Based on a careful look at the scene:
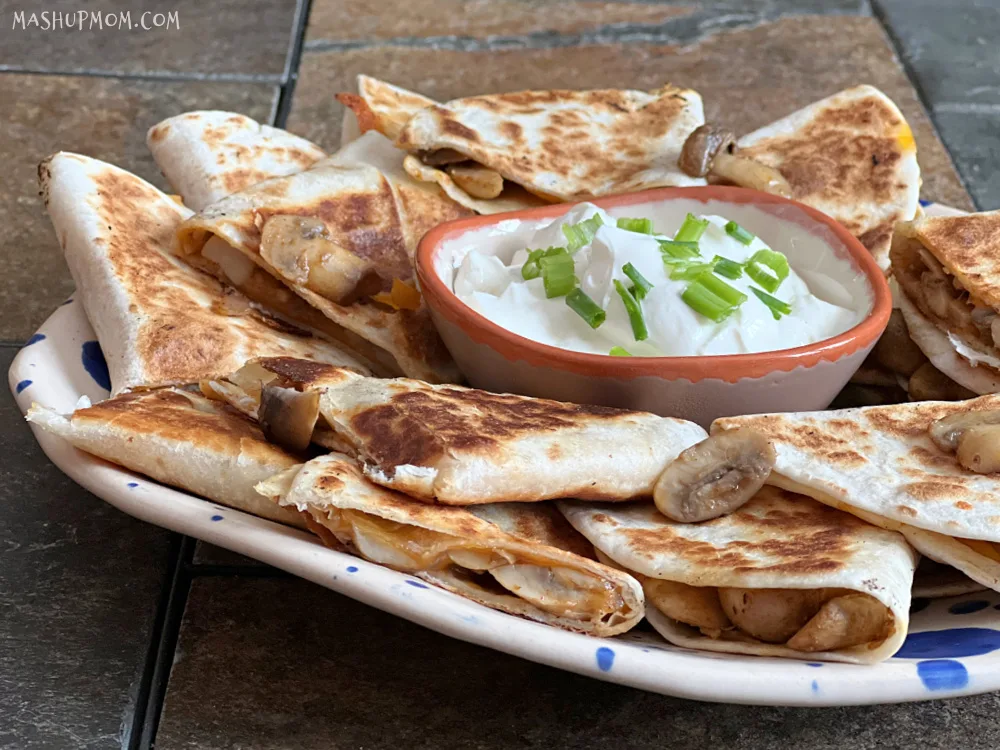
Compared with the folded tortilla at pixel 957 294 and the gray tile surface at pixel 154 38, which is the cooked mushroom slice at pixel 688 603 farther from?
the gray tile surface at pixel 154 38

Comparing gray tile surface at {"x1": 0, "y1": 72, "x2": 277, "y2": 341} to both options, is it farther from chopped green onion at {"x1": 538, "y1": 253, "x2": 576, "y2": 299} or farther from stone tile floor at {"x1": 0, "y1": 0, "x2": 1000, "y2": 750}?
chopped green onion at {"x1": 538, "y1": 253, "x2": 576, "y2": 299}

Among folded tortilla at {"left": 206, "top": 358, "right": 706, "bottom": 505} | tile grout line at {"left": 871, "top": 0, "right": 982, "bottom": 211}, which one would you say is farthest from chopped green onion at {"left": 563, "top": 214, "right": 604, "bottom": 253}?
tile grout line at {"left": 871, "top": 0, "right": 982, "bottom": 211}

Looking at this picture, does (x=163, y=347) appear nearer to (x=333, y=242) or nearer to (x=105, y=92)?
(x=333, y=242)

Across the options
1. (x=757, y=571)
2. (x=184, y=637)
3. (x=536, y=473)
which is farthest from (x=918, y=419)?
(x=184, y=637)

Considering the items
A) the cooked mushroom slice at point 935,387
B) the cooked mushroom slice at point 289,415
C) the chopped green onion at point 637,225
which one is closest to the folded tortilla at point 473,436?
the cooked mushroom slice at point 289,415

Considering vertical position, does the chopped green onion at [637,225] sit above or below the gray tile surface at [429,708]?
above

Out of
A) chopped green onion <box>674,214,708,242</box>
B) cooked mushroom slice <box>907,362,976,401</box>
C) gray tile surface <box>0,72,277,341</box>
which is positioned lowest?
gray tile surface <box>0,72,277,341</box>

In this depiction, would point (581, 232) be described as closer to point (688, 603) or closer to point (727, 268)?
point (727, 268)
